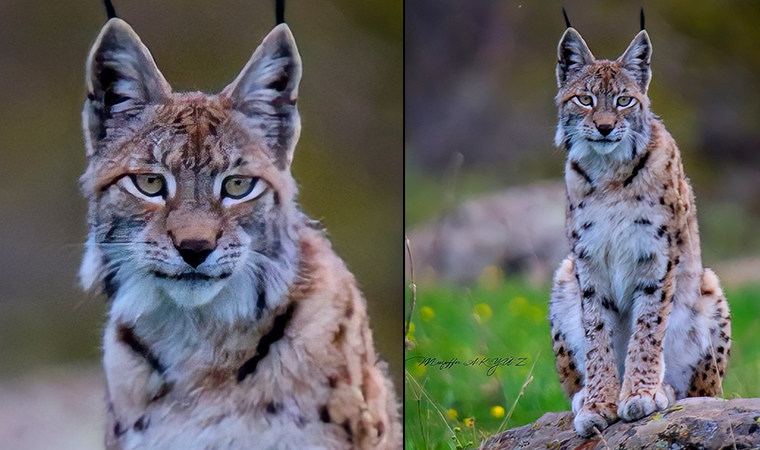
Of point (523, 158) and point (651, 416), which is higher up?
point (523, 158)

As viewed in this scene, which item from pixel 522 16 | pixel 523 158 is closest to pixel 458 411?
pixel 523 158

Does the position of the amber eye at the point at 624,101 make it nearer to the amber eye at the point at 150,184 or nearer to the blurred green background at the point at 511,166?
the blurred green background at the point at 511,166

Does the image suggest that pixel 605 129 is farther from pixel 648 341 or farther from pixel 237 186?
pixel 237 186

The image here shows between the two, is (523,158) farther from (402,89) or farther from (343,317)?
(343,317)

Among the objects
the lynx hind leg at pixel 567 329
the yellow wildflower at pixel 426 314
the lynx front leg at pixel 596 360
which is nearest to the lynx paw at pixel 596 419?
the lynx front leg at pixel 596 360

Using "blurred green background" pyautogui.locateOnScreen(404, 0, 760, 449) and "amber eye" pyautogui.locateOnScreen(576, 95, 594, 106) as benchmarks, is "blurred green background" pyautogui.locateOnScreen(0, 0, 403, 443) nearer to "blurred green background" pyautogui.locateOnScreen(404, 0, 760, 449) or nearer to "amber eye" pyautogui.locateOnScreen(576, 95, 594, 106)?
"blurred green background" pyautogui.locateOnScreen(404, 0, 760, 449)

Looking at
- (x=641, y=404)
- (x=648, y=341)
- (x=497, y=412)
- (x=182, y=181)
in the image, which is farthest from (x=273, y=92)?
(x=641, y=404)

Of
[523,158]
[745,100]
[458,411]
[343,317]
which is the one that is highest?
[745,100]

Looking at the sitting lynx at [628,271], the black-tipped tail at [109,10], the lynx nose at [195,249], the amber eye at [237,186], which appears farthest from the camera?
the black-tipped tail at [109,10]
